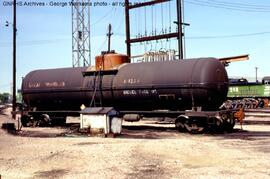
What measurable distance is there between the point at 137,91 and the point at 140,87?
11.9 inches

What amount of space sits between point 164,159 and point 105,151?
227 cm

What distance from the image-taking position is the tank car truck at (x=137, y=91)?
19.2 metres

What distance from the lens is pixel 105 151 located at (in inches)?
515

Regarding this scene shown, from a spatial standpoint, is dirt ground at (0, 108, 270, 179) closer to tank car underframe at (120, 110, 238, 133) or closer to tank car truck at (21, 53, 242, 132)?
tank car underframe at (120, 110, 238, 133)

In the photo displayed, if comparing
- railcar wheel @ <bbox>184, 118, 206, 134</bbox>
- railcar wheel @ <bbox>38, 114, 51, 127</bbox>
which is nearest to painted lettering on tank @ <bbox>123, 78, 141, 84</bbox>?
railcar wheel @ <bbox>184, 118, 206, 134</bbox>

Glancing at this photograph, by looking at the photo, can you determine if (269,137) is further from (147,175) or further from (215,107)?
(147,175)

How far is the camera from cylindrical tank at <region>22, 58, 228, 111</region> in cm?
1930

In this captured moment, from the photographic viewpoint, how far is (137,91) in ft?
68.5

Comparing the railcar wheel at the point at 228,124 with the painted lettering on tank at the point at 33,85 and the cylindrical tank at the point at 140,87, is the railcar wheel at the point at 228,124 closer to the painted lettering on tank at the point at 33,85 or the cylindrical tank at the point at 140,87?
the cylindrical tank at the point at 140,87

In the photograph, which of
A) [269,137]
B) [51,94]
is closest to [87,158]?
[269,137]

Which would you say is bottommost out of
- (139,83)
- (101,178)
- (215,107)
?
(101,178)

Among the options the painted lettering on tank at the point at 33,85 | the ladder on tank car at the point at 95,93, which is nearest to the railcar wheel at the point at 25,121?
the painted lettering on tank at the point at 33,85

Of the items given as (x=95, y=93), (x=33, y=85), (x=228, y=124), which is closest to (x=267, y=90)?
(x=228, y=124)

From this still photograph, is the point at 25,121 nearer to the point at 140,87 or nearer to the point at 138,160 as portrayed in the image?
the point at 140,87
